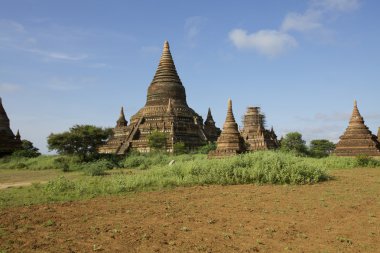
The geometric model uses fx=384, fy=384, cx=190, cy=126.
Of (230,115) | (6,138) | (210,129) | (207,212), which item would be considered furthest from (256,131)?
(207,212)

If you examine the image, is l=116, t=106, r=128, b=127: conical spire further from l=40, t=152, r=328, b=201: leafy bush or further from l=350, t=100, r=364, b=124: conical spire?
l=40, t=152, r=328, b=201: leafy bush

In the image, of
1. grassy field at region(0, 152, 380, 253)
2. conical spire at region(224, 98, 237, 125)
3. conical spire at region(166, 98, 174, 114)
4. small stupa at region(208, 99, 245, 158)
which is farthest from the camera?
conical spire at region(166, 98, 174, 114)

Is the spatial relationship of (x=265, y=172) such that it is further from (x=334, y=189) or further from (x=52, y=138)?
(x=52, y=138)

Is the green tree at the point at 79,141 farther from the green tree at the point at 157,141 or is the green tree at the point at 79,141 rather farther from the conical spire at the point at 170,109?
the conical spire at the point at 170,109

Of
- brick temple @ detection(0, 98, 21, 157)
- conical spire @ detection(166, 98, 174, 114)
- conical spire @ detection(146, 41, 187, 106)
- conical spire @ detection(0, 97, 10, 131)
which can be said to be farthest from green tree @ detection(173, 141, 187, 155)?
conical spire @ detection(0, 97, 10, 131)

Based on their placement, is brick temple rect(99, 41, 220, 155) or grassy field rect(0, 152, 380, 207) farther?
brick temple rect(99, 41, 220, 155)

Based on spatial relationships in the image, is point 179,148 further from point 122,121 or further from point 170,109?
point 122,121

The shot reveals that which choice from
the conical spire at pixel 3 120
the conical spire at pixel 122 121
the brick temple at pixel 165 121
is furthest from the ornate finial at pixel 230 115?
the conical spire at pixel 3 120

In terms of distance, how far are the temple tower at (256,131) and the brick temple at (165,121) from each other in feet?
12.0

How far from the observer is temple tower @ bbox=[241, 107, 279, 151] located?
3800cm

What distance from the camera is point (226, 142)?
28422 millimetres

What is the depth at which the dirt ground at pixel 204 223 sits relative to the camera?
6375 mm

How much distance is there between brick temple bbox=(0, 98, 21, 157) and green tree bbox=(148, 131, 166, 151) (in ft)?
53.7

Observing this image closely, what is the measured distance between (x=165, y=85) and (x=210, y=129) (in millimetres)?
7332
